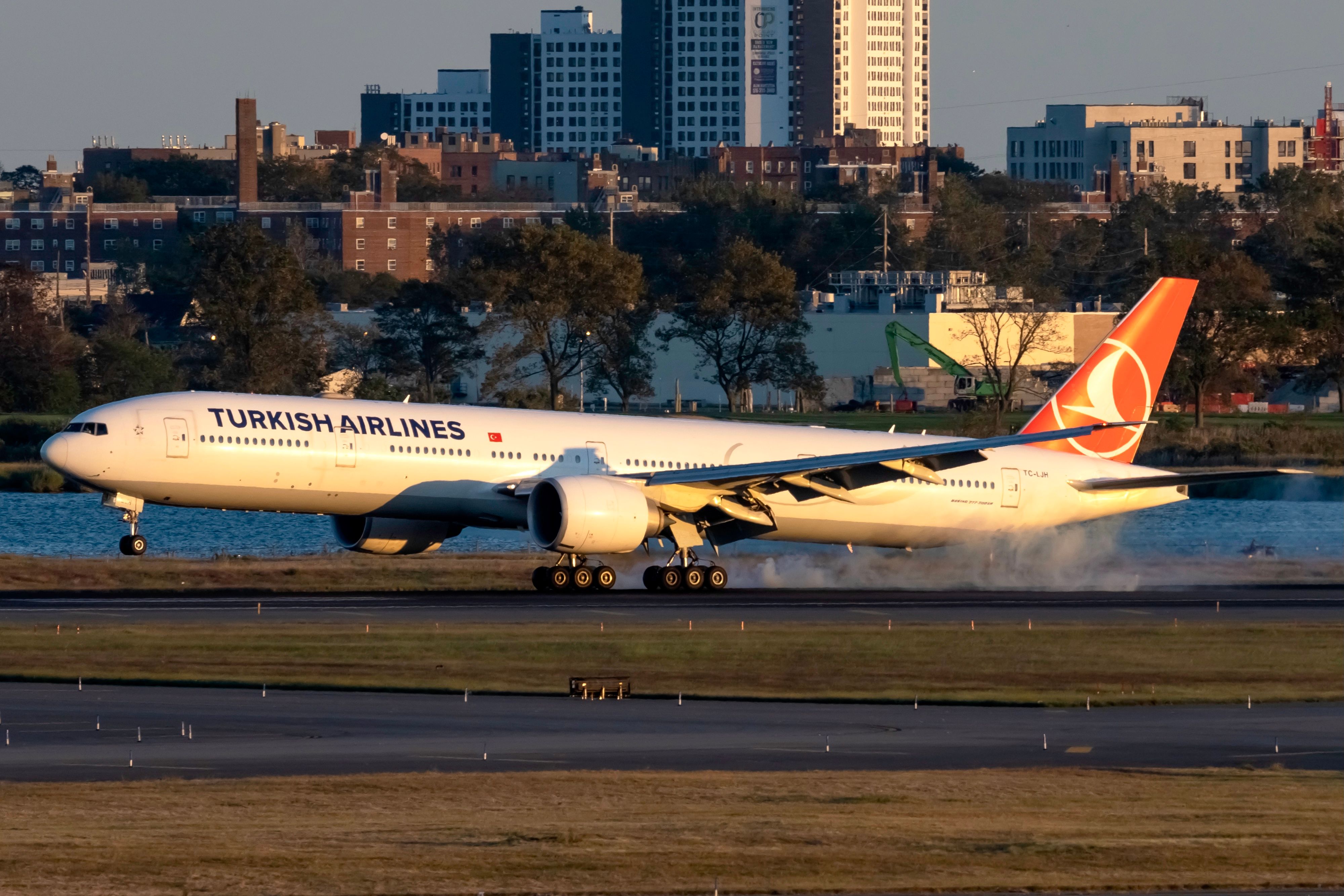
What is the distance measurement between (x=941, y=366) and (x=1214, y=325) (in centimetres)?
2744

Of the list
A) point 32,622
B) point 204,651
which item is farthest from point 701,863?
point 32,622

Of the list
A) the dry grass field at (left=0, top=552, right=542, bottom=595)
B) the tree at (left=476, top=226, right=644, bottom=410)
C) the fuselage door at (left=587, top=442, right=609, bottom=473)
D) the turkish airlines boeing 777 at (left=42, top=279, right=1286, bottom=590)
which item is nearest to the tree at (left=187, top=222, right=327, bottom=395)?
the tree at (left=476, top=226, right=644, bottom=410)

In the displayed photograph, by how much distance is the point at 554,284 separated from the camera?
332 ft

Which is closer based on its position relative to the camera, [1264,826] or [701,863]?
[701,863]

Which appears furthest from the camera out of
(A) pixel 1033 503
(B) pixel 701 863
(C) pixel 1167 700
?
(A) pixel 1033 503

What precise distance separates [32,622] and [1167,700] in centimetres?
1902

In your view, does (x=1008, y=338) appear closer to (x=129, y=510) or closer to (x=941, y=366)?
(x=941, y=366)

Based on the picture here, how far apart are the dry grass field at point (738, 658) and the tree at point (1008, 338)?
79.3m

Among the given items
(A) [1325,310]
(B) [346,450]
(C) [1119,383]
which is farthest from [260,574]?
(A) [1325,310]

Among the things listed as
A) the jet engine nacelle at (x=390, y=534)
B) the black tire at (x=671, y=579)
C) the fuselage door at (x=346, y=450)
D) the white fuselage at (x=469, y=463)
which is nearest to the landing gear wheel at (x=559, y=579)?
the white fuselage at (x=469, y=463)

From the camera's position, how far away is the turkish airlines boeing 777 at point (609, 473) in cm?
4166

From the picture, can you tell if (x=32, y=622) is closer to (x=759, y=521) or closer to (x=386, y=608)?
(x=386, y=608)

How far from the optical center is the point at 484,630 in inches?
1384

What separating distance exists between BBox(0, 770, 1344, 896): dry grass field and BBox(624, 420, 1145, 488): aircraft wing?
21712mm
